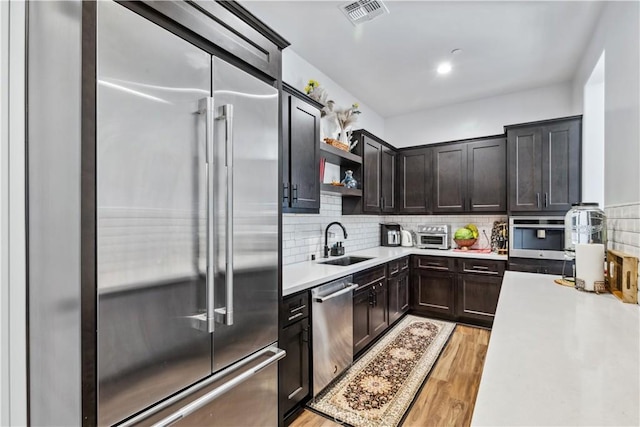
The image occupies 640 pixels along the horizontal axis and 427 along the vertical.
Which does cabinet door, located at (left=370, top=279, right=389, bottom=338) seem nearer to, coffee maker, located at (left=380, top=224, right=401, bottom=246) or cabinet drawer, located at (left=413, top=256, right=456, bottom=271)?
cabinet drawer, located at (left=413, top=256, right=456, bottom=271)

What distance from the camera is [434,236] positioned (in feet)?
13.7

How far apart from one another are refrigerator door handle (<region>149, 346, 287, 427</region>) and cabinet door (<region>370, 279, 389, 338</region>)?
157 centimetres

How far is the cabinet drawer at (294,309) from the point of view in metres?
1.85

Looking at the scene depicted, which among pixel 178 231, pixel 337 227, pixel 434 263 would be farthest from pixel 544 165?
pixel 178 231

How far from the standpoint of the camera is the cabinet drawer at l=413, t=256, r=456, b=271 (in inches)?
147

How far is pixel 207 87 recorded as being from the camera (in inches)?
51.0

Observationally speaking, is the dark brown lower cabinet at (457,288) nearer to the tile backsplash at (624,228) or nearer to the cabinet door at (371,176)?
the cabinet door at (371,176)

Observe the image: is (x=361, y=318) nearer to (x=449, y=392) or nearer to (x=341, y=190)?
(x=449, y=392)

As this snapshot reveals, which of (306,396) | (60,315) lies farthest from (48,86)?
(306,396)

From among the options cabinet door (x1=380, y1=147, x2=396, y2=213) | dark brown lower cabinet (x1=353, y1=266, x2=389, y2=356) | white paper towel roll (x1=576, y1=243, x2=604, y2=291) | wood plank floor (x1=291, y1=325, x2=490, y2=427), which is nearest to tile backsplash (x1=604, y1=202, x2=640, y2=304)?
white paper towel roll (x1=576, y1=243, x2=604, y2=291)

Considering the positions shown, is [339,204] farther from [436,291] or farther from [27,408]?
[27,408]

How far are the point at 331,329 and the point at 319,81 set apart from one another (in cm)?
254

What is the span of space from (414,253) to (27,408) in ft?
12.0

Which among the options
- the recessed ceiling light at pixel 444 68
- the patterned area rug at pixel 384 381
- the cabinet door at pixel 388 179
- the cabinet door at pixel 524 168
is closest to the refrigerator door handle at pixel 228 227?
the patterned area rug at pixel 384 381
